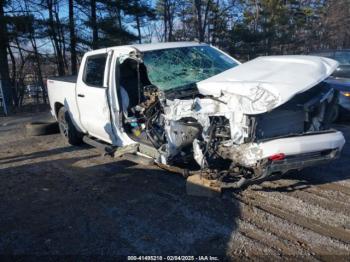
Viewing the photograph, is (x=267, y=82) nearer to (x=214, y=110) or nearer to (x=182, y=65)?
(x=214, y=110)

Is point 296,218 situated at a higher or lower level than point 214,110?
lower

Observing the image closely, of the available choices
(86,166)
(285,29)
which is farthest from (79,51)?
(285,29)

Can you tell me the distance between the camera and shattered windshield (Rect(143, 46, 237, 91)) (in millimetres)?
4867

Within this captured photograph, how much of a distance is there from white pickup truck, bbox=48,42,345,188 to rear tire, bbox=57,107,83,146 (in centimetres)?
123

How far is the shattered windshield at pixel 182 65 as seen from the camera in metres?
4.87

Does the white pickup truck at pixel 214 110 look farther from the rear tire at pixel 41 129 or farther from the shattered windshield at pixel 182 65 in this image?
the rear tire at pixel 41 129

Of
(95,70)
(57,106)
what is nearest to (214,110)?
(95,70)

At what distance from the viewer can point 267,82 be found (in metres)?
3.64

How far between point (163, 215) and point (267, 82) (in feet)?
6.09

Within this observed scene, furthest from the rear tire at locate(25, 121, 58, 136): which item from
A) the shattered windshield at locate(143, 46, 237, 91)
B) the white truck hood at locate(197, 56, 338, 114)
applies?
the white truck hood at locate(197, 56, 338, 114)

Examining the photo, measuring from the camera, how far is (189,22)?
101ft

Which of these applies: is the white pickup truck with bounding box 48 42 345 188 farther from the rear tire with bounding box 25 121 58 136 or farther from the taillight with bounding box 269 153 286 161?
the rear tire with bounding box 25 121 58 136

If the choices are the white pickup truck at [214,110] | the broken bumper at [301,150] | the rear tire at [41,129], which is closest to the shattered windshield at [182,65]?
the white pickup truck at [214,110]

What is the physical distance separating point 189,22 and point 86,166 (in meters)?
27.1
